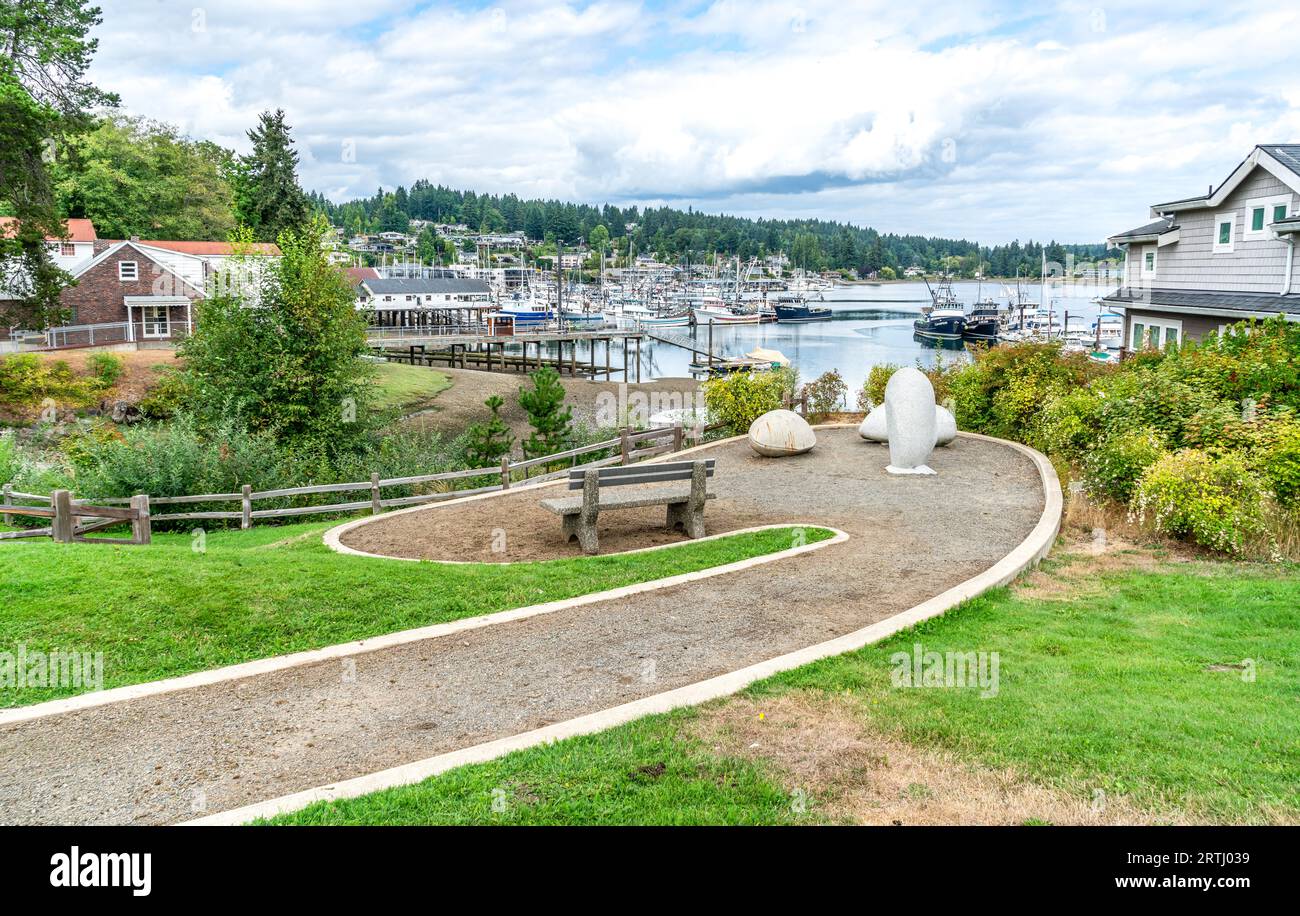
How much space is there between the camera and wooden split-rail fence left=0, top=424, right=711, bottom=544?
1454 cm

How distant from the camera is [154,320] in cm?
5275

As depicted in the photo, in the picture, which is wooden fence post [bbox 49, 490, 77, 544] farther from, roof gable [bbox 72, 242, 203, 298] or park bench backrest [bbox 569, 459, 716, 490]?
roof gable [bbox 72, 242, 203, 298]

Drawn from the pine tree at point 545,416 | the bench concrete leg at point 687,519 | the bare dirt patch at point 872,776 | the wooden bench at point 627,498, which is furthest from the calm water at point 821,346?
the bare dirt patch at point 872,776

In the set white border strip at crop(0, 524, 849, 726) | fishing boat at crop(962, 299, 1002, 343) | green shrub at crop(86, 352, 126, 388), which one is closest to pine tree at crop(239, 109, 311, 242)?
green shrub at crop(86, 352, 126, 388)

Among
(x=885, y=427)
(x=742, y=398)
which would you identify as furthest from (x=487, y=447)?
(x=885, y=427)

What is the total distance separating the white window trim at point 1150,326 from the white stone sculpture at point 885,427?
8.61m

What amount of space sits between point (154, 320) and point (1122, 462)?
175 ft

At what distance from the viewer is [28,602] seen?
921 cm

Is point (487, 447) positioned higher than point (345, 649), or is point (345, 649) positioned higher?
point (487, 447)

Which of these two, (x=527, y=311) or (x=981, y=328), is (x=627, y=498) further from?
(x=527, y=311)

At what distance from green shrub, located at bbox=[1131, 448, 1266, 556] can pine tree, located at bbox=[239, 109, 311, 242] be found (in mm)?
51756
